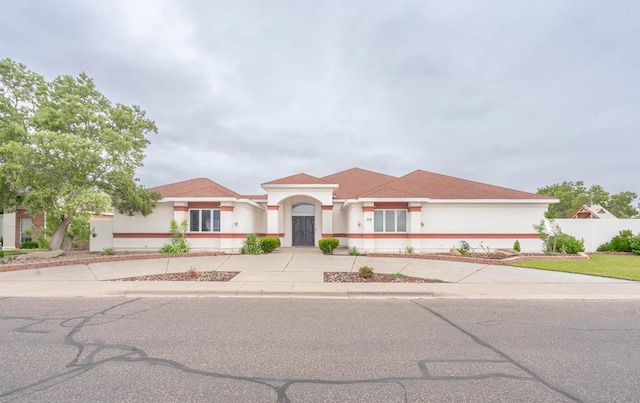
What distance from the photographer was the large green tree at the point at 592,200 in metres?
48.2

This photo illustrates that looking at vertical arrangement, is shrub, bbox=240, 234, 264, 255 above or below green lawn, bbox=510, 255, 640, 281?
above

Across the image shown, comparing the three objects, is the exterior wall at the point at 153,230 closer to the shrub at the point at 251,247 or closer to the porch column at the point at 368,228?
the shrub at the point at 251,247

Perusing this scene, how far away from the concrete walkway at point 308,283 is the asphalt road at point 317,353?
135 cm

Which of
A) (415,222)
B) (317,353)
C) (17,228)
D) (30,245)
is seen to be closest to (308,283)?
(317,353)

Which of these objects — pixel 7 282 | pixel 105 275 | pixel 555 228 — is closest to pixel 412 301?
pixel 105 275

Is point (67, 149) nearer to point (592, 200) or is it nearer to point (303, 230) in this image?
point (303, 230)

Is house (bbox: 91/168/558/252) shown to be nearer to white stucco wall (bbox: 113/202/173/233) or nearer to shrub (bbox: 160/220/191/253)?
white stucco wall (bbox: 113/202/173/233)

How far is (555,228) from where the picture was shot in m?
18.9

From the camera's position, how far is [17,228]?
25.6 m

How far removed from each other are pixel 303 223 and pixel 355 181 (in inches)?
254

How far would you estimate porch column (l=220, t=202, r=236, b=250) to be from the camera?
19.7 meters

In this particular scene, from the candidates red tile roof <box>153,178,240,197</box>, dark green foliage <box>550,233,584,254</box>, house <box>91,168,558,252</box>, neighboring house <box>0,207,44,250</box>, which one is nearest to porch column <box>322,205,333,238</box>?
house <box>91,168,558,252</box>

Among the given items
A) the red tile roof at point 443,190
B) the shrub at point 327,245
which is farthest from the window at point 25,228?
the red tile roof at point 443,190

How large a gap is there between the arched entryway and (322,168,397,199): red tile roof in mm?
2544
